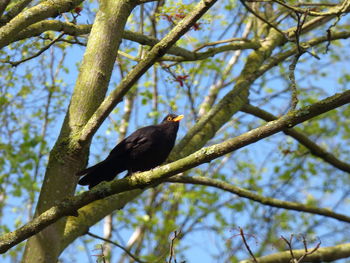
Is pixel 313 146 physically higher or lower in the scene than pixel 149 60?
higher

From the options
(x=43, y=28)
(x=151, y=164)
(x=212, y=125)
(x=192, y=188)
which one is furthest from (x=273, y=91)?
(x=43, y=28)

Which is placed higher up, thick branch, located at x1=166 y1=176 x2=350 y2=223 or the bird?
the bird

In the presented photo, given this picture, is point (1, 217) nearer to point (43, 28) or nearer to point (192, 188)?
point (192, 188)

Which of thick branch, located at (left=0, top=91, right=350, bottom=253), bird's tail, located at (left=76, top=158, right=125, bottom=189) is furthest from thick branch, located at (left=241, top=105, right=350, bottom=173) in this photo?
thick branch, located at (left=0, top=91, right=350, bottom=253)

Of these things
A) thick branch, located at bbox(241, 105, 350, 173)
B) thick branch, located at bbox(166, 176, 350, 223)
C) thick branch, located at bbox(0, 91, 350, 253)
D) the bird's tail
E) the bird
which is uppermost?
thick branch, located at bbox(241, 105, 350, 173)

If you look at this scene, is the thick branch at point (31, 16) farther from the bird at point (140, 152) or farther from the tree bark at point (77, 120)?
the bird at point (140, 152)

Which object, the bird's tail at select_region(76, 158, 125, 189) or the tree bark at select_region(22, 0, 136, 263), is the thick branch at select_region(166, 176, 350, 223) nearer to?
the bird's tail at select_region(76, 158, 125, 189)

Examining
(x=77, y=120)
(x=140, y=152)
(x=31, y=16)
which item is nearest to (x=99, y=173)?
(x=140, y=152)

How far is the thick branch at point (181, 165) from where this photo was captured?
12.2 ft

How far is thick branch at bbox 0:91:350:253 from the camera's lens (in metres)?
3.71

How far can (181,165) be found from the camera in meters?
3.83

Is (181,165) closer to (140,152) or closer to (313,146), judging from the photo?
(140,152)

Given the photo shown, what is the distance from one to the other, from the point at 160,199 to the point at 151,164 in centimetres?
687

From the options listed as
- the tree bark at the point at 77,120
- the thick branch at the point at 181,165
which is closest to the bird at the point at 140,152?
the tree bark at the point at 77,120
